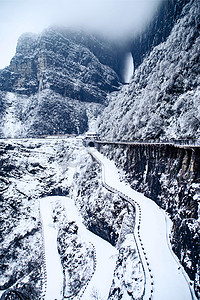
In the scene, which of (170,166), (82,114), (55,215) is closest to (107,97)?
(82,114)

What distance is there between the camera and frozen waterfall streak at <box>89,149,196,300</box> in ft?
56.6

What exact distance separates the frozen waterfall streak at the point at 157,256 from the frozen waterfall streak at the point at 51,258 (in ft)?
68.9

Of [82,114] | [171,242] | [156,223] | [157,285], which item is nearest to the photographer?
[157,285]

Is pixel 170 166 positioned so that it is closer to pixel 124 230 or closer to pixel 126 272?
pixel 124 230

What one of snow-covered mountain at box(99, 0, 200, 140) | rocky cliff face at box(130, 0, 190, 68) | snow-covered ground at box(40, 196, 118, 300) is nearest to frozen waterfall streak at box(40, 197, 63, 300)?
snow-covered ground at box(40, 196, 118, 300)

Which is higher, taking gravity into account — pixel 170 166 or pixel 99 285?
pixel 170 166

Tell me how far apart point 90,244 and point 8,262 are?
21863 millimetres

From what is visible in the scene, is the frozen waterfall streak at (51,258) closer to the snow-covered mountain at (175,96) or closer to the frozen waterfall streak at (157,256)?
the frozen waterfall streak at (157,256)

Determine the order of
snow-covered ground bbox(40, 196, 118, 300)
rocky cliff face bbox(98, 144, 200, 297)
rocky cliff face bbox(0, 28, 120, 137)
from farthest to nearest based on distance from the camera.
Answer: rocky cliff face bbox(0, 28, 120, 137) < snow-covered ground bbox(40, 196, 118, 300) < rocky cliff face bbox(98, 144, 200, 297)

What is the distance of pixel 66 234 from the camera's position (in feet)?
141

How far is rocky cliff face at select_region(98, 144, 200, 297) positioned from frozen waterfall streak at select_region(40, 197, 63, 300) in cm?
2338

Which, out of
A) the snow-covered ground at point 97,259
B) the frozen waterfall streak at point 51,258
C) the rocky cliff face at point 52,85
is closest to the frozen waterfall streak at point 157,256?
the snow-covered ground at point 97,259

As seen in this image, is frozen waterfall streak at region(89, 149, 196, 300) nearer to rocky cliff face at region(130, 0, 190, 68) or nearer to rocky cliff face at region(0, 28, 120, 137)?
rocky cliff face at region(130, 0, 190, 68)

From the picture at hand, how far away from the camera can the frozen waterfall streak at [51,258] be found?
110ft
